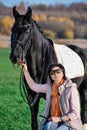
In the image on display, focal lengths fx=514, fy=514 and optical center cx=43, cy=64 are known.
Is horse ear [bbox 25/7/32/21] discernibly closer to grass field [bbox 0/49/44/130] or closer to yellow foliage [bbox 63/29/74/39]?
grass field [bbox 0/49/44/130]

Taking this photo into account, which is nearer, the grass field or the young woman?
the young woman

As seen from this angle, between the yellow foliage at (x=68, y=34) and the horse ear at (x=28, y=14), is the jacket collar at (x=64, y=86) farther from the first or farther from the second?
the yellow foliage at (x=68, y=34)

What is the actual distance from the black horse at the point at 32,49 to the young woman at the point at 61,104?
0.69m

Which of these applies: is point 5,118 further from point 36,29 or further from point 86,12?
point 86,12

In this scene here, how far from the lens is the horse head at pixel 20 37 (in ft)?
19.1

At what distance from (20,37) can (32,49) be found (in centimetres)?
44

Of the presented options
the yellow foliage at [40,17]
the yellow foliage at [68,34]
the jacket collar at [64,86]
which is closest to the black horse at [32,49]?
the jacket collar at [64,86]

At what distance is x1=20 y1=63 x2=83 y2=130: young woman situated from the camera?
5184 mm

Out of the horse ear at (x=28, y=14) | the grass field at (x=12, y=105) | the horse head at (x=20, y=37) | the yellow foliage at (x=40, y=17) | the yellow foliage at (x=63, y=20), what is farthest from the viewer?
the yellow foliage at (x=63, y=20)

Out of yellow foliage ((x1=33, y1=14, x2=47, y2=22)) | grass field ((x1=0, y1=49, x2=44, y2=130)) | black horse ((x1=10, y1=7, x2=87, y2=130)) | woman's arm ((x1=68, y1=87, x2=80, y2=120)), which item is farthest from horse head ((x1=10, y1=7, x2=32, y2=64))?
yellow foliage ((x1=33, y1=14, x2=47, y2=22))

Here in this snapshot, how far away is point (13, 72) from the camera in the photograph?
14.5 m

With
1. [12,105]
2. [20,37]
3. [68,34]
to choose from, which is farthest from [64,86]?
[68,34]

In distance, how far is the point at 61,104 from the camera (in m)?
5.23

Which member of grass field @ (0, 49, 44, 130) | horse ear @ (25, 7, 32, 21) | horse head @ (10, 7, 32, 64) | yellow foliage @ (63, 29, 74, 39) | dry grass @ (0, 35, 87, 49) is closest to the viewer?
horse head @ (10, 7, 32, 64)
